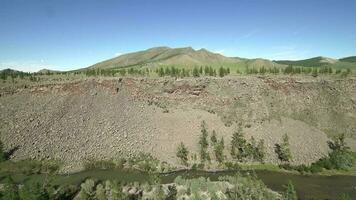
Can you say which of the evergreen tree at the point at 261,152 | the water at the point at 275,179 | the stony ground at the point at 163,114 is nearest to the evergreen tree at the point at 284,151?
the stony ground at the point at 163,114

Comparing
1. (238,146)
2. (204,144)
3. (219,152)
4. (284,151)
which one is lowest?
(284,151)

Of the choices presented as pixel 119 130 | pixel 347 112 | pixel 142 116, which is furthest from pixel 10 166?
pixel 347 112

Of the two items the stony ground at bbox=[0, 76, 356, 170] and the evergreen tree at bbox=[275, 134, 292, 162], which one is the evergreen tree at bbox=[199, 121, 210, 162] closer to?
the stony ground at bbox=[0, 76, 356, 170]

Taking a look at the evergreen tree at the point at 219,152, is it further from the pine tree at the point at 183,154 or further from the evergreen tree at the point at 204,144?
the pine tree at the point at 183,154

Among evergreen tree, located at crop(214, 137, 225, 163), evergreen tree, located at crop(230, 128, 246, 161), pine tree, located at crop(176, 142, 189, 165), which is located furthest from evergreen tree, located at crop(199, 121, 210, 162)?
evergreen tree, located at crop(230, 128, 246, 161)

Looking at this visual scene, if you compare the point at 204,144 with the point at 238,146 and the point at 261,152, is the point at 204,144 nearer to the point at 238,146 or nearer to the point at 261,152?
the point at 238,146

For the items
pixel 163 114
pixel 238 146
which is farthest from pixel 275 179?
pixel 163 114

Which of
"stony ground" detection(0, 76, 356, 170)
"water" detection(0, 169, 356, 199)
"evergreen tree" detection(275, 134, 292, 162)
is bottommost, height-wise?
"water" detection(0, 169, 356, 199)

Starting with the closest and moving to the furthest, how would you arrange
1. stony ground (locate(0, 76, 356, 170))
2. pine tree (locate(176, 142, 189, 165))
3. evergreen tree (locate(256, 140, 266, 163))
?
pine tree (locate(176, 142, 189, 165)) → evergreen tree (locate(256, 140, 266, 163)) → stony ground (locate(0, 76, 356, 170))
